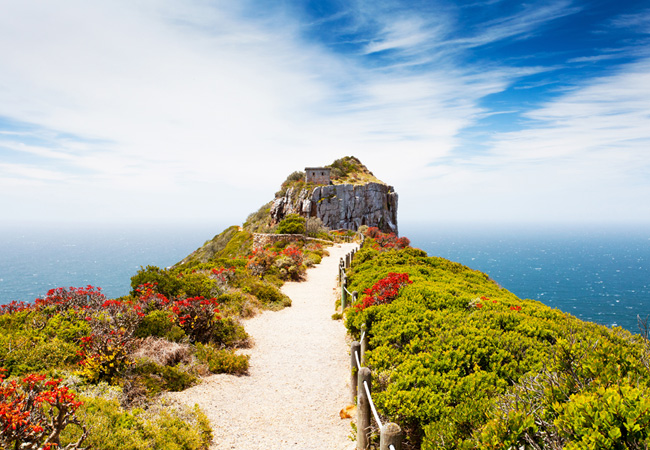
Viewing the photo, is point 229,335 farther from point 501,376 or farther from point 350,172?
point 350,172

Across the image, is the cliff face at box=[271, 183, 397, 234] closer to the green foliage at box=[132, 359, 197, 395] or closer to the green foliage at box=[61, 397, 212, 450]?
the green foliage at box=[132, 359, 197, 395]

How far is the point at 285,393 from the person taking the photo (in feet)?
23.6

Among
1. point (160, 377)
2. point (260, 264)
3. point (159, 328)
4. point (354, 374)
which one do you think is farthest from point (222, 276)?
point (354, 374)

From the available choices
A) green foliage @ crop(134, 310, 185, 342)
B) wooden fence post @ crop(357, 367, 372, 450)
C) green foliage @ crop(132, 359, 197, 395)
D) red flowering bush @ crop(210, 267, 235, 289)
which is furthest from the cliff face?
wooden fence post @ crop(357, 367, 372, 450)

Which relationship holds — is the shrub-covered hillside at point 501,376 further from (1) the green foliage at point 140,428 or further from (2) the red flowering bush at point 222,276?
(2) the red flowering bush at point 222,276

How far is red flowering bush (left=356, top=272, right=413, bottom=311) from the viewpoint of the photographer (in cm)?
851

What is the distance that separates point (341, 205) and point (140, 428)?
51.3 metres

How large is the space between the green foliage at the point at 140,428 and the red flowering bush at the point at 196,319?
3.35m

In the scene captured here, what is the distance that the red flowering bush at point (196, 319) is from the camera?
8883 millimetres

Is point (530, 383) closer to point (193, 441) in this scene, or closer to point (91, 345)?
point (193, 441)

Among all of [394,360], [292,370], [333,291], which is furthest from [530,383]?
[333,291]

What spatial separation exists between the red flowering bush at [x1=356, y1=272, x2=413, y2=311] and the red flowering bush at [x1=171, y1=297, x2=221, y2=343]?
427 cm

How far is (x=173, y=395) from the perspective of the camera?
643 cm

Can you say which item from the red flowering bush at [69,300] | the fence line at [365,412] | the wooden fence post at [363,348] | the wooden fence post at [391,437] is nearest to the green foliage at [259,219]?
the red flowering bush at [69,300]
